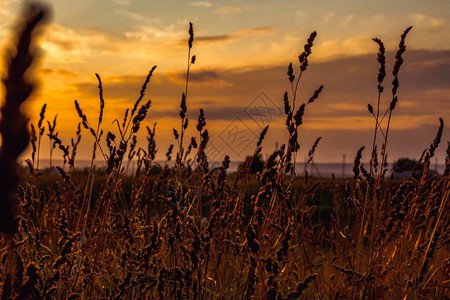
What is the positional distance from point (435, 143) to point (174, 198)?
1873 millimetres

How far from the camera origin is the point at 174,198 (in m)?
2.83

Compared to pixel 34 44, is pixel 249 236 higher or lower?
lower

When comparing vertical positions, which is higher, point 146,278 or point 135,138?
point 135,138

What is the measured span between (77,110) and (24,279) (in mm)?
1825

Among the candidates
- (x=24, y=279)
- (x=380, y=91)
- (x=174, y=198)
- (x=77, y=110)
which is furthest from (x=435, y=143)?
(x=24, y=279)

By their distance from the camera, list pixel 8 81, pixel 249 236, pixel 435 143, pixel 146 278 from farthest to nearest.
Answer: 1. pixel 435 143
2. pixel 146 278
3. pixel 249 236
4. pixel 8 81

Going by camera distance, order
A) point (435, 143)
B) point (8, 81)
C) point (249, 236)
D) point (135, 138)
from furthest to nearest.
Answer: point (135, 138) → point (435, 143) → point (249, 236) → point (8, 81)

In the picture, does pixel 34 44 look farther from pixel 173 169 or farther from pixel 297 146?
pixel 173 169

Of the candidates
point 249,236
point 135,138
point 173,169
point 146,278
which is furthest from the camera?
point 173,169

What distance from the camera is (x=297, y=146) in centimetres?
304

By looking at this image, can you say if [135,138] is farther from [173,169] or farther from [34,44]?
[34,44]

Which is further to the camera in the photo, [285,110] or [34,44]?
[285,110]

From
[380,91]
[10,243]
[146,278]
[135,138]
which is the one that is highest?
[380,91]

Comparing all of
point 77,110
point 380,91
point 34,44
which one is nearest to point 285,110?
point 380,91
